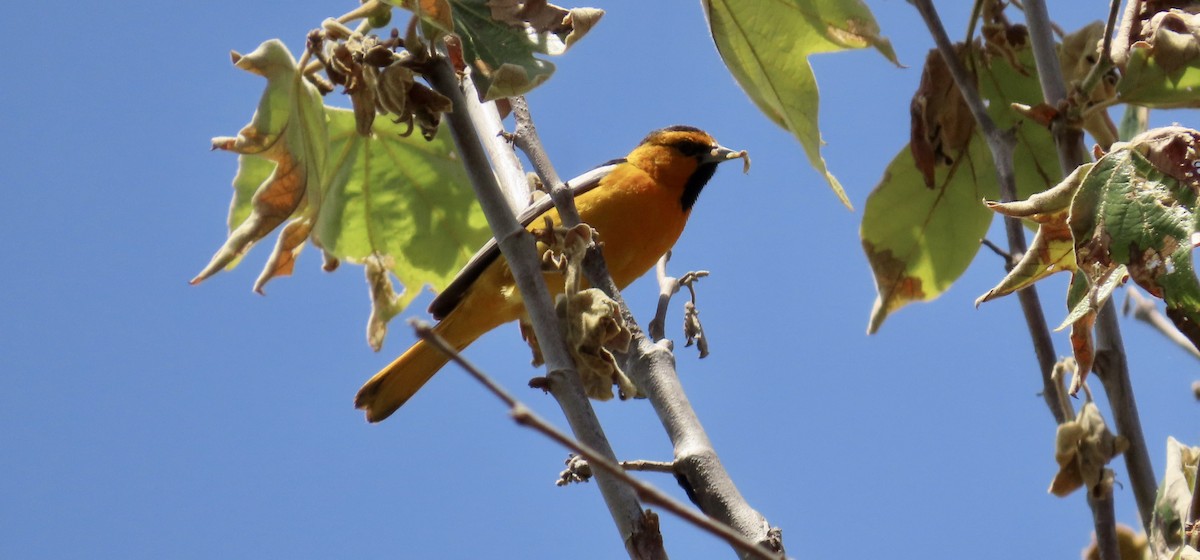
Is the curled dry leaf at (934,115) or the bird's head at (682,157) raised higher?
the bird's head at (682,157)

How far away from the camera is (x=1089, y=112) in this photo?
1815 mm

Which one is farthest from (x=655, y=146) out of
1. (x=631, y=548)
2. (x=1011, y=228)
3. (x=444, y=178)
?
(x=631, y=548)

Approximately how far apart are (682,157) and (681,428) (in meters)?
2.94

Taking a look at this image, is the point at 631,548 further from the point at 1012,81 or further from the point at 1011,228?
the point at 1012,81

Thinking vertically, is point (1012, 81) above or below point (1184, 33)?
above

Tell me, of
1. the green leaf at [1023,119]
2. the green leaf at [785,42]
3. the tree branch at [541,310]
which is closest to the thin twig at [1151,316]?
the green leaf at [1023,119]

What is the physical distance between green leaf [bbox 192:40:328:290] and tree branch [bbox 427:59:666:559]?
27 cm

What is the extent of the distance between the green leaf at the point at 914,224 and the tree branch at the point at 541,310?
3.19 feet

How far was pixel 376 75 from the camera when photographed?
158 centimetres

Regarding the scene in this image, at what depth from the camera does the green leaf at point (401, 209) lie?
2.37 meters

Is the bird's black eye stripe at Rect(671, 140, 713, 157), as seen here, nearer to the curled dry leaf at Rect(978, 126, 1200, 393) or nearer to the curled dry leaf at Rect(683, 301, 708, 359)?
the curled dry leaf at Rect(683, 301, 708, 359)

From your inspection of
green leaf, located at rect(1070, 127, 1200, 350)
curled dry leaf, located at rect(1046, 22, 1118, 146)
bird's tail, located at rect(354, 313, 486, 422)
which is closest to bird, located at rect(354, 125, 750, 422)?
bird's tail, located at rect(354, 313, 486, 422)

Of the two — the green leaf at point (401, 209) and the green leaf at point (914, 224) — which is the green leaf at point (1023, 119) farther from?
the green leaf at point (401, 209)

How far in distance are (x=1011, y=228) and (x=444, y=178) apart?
107cm
